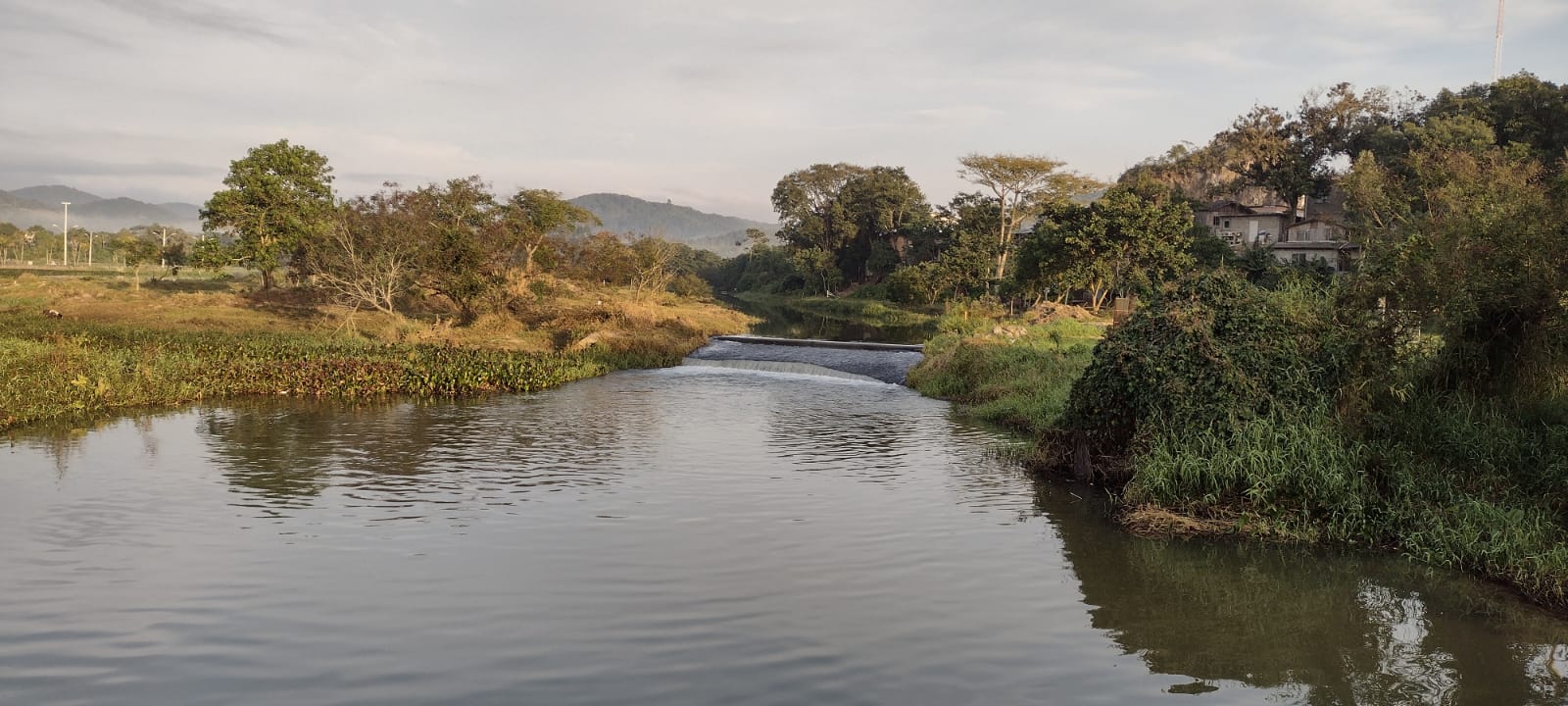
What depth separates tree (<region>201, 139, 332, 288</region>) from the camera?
44.5 m

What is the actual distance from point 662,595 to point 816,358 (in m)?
29.8

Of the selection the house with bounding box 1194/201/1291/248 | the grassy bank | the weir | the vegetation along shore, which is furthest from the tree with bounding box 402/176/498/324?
the house with bounding box 1194/201/1291/248

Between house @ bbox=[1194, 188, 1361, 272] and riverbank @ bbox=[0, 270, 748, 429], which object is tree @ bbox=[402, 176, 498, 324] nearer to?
riverbank @ bbox=[0, 270, 748, 429]

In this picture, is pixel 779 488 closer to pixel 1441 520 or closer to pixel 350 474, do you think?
pixel 350 474

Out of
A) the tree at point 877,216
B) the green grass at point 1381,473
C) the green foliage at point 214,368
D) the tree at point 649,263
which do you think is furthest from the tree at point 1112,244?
the tree at point 877,216

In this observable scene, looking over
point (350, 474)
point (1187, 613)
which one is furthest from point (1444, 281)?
point (350, 474)

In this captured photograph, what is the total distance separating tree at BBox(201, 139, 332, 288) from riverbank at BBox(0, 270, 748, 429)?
2985 mm

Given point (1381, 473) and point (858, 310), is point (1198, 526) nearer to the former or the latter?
point (1381, 473)

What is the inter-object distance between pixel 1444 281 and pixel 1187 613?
7.11m

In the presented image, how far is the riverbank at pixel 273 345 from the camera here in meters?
22.5

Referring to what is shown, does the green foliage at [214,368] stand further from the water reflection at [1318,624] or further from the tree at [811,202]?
the tree at [811,202]

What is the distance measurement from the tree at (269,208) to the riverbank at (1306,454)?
41.6 metres

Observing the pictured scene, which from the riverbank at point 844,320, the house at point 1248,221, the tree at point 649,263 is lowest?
the riverbank at point 844,320

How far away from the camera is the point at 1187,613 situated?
10.1 metres
